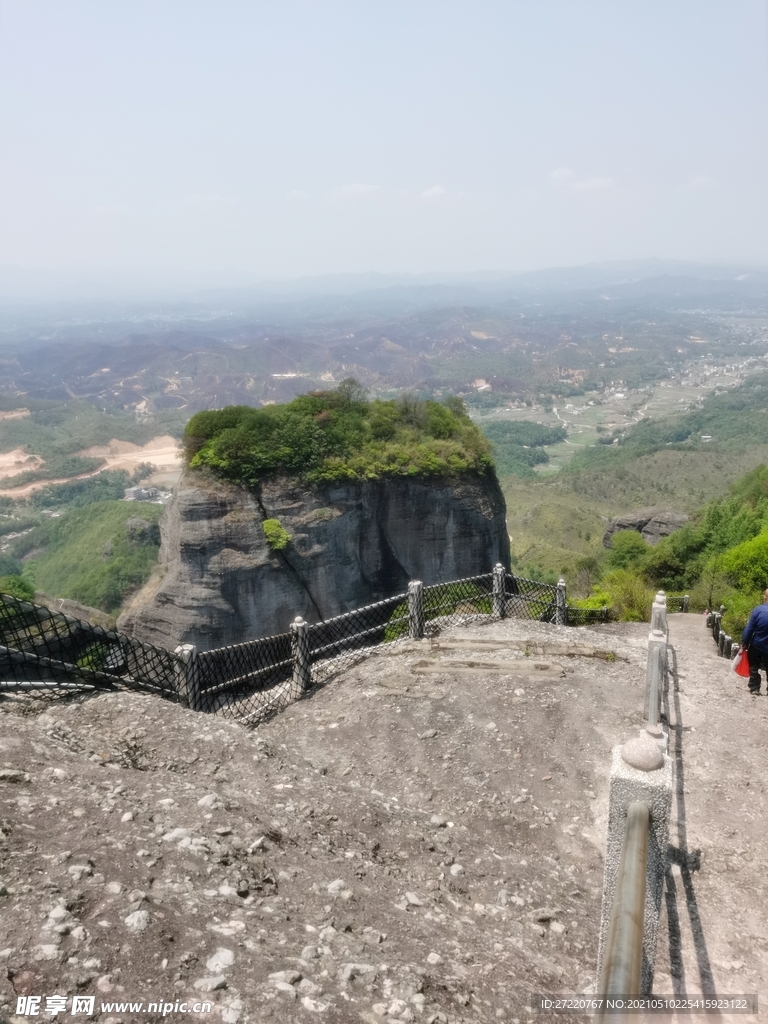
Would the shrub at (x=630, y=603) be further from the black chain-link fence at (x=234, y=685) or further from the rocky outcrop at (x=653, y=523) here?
the rocky outcrop at (x=653, y=523)

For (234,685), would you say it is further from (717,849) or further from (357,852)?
(717,849)

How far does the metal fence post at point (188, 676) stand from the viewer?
7.88 m

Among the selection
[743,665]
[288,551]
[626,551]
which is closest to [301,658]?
[743,665]

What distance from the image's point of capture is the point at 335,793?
581 centimetres

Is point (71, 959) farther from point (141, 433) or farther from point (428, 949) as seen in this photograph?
point (141, 433)

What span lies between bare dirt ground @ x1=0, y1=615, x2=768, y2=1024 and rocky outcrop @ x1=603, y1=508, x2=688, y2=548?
44310mm

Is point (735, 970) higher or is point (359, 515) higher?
point (735, 970)

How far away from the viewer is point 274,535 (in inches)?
1048

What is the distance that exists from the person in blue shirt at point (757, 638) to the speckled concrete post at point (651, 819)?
4.90m

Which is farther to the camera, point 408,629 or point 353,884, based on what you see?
point 408,629

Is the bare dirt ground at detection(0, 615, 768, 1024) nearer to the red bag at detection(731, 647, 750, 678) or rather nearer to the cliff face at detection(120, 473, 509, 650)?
the red bag at detection(731, 647, 750, 678)

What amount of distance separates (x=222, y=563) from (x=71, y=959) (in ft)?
77.9

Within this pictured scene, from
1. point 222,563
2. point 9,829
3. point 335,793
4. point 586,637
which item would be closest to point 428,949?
point 335,793

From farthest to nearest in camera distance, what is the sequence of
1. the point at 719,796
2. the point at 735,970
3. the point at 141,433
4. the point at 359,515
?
the point at 141,433, the point at 359,515, the point at 719,796, the point at 735,970
